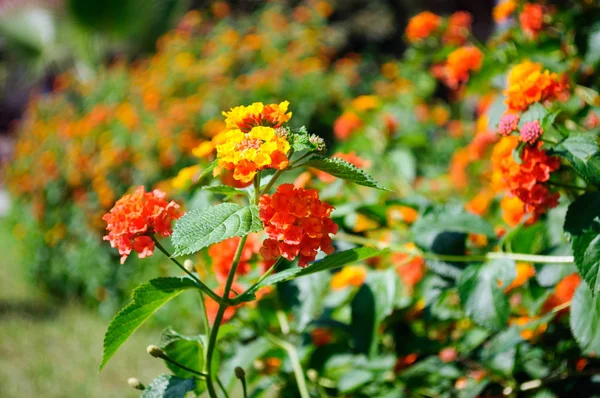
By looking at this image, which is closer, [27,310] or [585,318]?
[585,318]

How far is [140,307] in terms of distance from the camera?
3.05 ft

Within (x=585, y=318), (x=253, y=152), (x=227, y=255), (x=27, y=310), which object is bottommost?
(x=27, y=310)

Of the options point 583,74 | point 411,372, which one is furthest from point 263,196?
point 583,74

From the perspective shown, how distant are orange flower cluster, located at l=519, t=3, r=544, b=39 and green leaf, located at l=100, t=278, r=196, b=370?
125cm

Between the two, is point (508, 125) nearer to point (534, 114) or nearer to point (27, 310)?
point (534, 114)

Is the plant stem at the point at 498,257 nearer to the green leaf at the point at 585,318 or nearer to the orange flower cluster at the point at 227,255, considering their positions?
the green leaf at the point at 585,318

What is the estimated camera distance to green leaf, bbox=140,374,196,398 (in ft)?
3.14

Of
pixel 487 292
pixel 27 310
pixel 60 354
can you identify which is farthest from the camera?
pixel 27 310

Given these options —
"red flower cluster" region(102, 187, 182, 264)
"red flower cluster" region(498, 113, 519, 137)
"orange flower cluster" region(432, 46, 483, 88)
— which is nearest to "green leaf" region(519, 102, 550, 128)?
"red flower cluster" region(498, 113, 519, 137)

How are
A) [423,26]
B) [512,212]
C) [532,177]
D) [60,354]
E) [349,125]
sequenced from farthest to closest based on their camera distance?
[60,354] < [349,125] < [423,26] < [512,212] < [532,177]

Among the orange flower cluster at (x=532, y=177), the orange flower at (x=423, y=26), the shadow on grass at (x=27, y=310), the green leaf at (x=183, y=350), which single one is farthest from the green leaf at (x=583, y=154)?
the shadow on grass at (x=27, y=310)

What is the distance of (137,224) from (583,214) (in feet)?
→ 2.37

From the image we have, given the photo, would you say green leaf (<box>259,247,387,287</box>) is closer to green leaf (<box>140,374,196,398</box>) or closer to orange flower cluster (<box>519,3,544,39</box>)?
green leaf (<box>140,374,196,398</box>)

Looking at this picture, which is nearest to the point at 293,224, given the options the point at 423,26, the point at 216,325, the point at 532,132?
Answer: the point at 216,325
